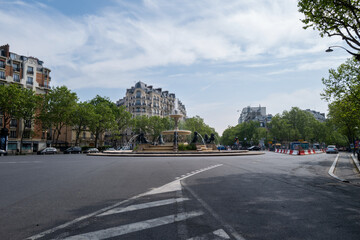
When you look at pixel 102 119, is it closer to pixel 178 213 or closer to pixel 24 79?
pixel 24 79

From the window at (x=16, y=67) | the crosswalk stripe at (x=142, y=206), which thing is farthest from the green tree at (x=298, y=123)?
the crosswalk stripe at (x=142, y=206)

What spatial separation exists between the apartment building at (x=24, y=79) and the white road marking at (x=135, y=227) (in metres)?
52.5

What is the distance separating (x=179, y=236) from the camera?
358cm

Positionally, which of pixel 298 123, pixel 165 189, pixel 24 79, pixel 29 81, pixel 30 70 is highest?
pixel 30 70

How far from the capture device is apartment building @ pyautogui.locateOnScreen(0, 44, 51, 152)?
50.9 m

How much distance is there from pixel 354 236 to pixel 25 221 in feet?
17.2

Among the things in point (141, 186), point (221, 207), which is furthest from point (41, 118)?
point (221, 207)

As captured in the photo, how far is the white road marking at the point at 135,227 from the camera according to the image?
11.8 feet

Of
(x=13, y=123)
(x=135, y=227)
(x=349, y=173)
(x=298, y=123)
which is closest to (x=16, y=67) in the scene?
(x=13, y=123)

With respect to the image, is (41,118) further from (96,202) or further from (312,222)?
(312,222)

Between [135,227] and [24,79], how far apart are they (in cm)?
6157

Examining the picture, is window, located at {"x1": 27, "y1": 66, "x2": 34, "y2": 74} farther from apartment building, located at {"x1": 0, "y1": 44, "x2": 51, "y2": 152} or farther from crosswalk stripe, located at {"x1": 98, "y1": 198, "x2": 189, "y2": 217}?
crosswalk stripe, located at {"x1": 98, "y1": 198, "x2": 189, "y2": 217}

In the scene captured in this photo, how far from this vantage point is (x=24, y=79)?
54656mm

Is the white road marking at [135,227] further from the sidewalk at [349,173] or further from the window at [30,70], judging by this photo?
the window at [30,70]
